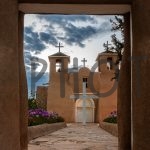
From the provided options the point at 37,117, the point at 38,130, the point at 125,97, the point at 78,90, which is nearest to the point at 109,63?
the point at 78,90

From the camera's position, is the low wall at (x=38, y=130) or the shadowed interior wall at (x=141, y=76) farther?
the low wall at (x=38, y=130)

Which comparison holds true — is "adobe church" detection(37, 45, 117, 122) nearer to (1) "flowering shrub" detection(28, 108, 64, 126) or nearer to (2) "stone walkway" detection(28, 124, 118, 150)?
(1) "flowering shrub" detection(28, 108, 64, 126)

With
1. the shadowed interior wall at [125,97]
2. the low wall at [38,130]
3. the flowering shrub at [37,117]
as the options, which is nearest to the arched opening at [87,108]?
the flowering shrub at [37,117]

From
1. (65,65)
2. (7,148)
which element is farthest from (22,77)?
(65,65)

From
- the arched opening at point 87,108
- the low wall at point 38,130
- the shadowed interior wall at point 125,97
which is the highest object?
the shadowed interior wall at point 125,97

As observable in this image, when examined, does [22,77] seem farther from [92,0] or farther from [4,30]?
[92,0]

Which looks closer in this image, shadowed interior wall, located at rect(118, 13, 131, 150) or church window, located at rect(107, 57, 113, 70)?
shadowed interior wall, located at rect(118, 13, 131, 150)

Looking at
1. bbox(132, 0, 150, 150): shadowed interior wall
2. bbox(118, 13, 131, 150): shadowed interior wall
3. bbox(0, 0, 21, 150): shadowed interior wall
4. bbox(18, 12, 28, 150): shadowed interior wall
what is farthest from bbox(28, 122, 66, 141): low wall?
bbox(132, 0, 150, 150): shadowed interior wall

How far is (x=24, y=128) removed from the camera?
23.2 ft

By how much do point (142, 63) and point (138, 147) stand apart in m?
1.35

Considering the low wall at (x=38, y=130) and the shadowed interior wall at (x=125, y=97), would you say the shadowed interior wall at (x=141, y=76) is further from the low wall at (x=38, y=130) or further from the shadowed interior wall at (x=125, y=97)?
Result: the low wall at (x=38, y=130)

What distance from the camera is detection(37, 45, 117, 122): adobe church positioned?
29203 millimetres

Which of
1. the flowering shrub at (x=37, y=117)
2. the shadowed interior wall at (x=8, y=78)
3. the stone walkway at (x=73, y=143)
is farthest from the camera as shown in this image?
the flowering shrub at (x=37, y=117)

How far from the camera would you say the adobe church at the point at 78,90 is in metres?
29.2
